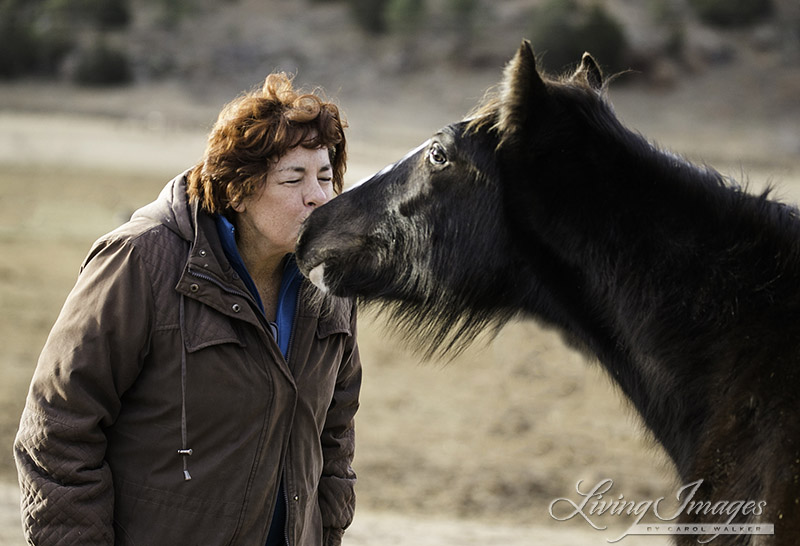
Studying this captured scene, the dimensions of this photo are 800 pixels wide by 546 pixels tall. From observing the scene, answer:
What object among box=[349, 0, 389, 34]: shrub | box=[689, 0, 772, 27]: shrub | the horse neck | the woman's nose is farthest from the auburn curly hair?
box=[689, 0, 772, 27]: shrub

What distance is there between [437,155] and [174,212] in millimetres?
878

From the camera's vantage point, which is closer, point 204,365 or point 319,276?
point 204,365

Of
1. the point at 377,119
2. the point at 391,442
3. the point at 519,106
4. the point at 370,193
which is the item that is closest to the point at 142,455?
the point at 370,193

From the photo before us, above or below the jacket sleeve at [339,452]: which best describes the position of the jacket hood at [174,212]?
above

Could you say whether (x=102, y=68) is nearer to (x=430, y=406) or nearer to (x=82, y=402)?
(x=430, y=406)

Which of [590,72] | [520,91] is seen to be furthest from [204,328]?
[590,72]

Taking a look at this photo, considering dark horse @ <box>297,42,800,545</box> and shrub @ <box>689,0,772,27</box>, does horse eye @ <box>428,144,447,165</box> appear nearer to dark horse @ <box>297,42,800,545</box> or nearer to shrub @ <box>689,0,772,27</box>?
dark horse @ <box>297,42,800,545</box>

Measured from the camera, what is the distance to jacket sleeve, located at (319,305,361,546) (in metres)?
3.33

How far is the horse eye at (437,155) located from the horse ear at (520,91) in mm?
266

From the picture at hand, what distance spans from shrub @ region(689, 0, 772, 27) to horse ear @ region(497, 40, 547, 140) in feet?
133

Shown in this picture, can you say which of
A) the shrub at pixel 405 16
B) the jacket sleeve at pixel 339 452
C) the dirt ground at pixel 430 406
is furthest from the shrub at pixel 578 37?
the jacket sleeve at pixel 339 452

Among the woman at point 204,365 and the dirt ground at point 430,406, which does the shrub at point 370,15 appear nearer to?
the dirt ground at point 430,406

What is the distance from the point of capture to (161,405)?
2736mm

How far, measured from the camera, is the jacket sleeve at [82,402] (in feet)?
8.46
